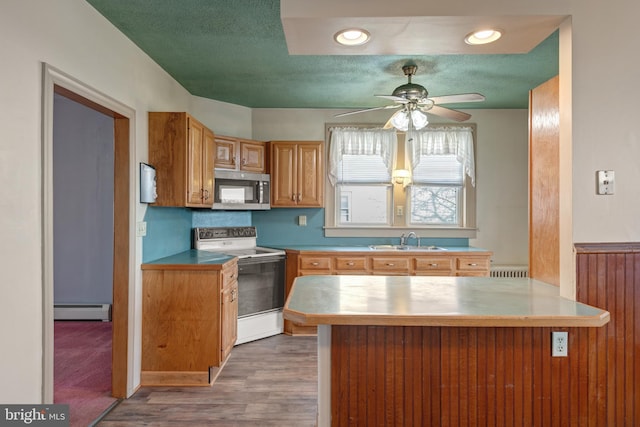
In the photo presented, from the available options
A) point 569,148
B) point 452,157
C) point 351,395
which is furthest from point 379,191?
point 351,395

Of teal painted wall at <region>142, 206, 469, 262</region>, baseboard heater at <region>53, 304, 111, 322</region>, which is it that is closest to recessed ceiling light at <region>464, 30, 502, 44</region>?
teal painted wall at <region>142, 206, 469, 262</region>

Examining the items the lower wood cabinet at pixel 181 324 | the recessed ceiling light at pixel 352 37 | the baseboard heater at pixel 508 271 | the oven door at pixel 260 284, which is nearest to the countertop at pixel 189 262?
the lower wood cabinet at pixel 181 324

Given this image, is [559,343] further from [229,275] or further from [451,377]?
[229,275]

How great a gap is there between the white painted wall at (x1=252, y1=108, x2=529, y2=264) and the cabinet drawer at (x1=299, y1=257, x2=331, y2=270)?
1.54 metres

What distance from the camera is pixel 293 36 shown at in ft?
5.62

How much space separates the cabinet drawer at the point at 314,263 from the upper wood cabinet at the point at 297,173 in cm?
67

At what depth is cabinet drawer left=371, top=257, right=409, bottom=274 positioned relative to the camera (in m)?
3.78

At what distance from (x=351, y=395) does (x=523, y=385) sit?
27.9 inches

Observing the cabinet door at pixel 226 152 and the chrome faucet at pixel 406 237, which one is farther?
the chrome faucet at pixel 406 237

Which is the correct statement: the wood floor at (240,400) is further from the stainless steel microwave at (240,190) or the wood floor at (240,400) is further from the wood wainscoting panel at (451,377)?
the stainless steel microwave at (240,190)

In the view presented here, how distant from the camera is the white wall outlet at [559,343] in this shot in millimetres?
1501

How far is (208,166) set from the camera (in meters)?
3.41

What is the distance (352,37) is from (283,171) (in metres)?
2.51

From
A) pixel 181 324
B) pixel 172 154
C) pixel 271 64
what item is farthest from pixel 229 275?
pixel 271 64
